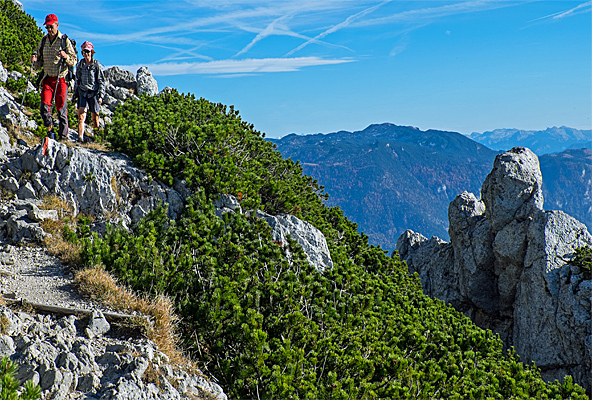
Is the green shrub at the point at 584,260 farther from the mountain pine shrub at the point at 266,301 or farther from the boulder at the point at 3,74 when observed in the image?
the boulder at the point at 3,74

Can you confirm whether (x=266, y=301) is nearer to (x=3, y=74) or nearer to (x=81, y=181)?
(x=81, y=181)

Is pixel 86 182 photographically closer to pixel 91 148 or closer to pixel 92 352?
pixel 91 148

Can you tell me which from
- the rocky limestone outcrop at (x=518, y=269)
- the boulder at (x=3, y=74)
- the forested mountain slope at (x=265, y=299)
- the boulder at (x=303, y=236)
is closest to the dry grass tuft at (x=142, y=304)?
the forested mountain slope at (x=265, y=299)

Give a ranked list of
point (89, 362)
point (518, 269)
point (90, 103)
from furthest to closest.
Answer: point (518, 269), point (90, 103), point (89, 362)

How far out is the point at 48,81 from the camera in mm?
12445

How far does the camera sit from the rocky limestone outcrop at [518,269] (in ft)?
69.3

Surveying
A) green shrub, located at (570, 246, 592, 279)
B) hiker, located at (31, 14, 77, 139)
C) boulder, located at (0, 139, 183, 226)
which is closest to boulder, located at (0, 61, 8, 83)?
hiker, located at (31, 14, 77, 139)

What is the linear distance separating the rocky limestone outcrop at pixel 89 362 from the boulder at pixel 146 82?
17.0 m

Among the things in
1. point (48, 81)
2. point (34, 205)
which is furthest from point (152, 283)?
point (48, 81)

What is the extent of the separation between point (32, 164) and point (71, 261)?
3.77 m

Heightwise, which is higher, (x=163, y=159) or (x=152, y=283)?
(x=163, y=159)

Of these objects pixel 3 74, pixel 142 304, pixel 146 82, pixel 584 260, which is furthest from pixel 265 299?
pixel 584 260

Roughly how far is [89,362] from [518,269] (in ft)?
82.6

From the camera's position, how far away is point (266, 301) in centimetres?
862
